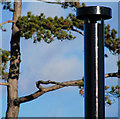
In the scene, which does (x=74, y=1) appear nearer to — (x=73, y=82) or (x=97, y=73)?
(x=73, y=82)

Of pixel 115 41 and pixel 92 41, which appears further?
pixel 115 41

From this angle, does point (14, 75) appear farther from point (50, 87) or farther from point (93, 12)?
point (93, 12)

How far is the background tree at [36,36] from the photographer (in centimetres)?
461

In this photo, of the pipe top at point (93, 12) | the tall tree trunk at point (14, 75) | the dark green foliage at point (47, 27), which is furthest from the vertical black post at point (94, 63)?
the tall tree trunk at point (14, 75)

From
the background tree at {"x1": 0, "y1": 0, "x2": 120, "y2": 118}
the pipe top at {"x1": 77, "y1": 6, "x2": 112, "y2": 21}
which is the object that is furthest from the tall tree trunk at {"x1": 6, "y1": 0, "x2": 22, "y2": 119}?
the pipe top at {"x1": 77, "y1": 6, "x2": 112, "y2": 21}

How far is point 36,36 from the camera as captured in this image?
4562mm

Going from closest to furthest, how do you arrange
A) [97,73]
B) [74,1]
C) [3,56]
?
[97,73] < [3,56] < [74,1]

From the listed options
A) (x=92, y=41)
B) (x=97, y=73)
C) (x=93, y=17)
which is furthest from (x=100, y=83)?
(x=93, y=17)

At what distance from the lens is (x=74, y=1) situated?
17.0 ft

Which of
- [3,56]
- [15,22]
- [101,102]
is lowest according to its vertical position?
[101,102]

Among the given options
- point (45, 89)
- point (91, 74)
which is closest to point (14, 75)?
point (45, 89)

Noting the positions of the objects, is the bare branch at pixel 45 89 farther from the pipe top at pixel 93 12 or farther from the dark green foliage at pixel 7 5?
the pipe top at pixel 93 12

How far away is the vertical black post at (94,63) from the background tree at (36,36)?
10.3 feet

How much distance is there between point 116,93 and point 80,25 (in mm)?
1363
